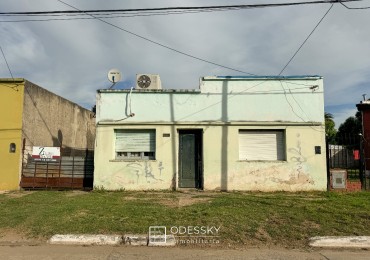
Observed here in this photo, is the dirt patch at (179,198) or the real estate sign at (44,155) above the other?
the real estate sign at (44,155)

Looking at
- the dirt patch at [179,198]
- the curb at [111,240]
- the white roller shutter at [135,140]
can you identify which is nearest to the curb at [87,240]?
the curb at [111,240]

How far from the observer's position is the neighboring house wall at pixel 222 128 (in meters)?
12.6

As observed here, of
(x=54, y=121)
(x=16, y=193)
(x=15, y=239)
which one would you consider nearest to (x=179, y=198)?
(x=15, y=239)

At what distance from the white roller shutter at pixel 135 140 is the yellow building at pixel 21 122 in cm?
365

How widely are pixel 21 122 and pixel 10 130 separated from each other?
0.49 m

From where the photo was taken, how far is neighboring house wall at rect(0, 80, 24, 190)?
1298 centimetres

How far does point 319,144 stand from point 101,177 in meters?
7.91

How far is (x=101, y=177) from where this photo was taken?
502 inches

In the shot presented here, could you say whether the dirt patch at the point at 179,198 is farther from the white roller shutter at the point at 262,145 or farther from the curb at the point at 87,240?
the curb at the point at 87,240

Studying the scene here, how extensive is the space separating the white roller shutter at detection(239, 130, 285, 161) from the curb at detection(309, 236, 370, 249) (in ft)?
20.7

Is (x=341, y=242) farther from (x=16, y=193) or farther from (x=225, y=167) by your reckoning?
(x=16, y=193)

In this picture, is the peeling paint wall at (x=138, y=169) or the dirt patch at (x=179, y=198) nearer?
the dirt patch at (x=179, y=198)

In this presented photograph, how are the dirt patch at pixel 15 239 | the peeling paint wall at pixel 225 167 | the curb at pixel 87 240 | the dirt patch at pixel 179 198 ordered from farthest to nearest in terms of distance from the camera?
the peeling paint wall at pixel 225 167 → the dirt patch at pixel 179 198 → the dirt patch at pixel 15 239 → the curb at pixel 87 240

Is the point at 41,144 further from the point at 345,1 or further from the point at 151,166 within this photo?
the point at 345,1
